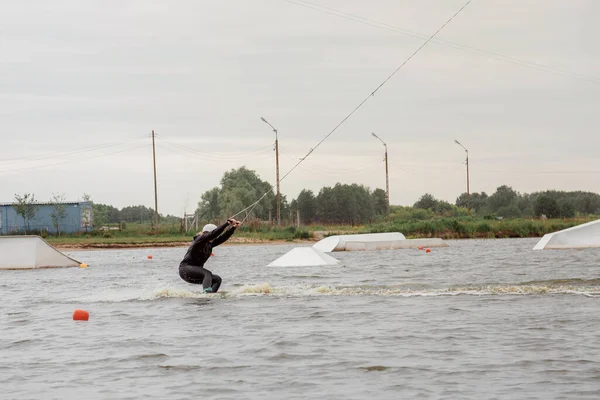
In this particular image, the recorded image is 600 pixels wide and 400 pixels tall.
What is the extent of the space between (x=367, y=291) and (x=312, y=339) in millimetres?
7845

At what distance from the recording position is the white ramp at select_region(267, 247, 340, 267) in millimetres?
31984

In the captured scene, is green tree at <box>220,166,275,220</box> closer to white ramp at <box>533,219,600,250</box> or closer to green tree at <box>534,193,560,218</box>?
green tree at <box>534,193,560,218</box>

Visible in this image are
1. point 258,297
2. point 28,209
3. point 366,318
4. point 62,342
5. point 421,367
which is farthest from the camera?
point 28,209

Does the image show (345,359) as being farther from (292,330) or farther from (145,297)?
(145,297)

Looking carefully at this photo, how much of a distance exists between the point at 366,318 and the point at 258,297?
4867 millimetres

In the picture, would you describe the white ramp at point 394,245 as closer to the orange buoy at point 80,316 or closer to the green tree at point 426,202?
the orange buoy at point 80,316

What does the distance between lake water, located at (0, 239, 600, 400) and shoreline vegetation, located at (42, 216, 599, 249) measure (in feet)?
107

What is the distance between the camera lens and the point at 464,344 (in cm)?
1240

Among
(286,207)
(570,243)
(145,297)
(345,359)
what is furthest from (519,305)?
(286,207)

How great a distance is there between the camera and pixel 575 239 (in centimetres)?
4100

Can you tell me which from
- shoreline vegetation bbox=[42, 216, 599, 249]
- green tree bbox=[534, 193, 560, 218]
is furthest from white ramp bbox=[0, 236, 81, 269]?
green tree bbox=[534, 193, 560, 218]

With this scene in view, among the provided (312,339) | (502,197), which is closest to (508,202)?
(502,197)

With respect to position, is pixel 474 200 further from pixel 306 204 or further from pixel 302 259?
pixel 302 259

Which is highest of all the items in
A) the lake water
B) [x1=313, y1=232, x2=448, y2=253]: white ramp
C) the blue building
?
the blue building
